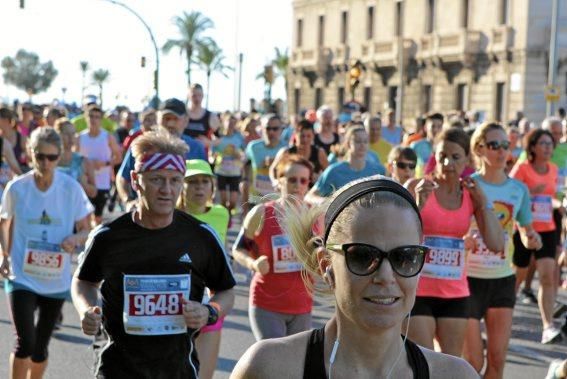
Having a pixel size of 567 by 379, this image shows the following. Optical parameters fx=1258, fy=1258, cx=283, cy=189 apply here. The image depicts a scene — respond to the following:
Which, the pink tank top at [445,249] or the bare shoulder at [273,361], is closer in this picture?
the bare shoulder at [273,361]

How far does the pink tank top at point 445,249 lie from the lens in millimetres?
6781

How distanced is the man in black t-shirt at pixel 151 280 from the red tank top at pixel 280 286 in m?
1.60

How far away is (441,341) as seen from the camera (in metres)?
6.71

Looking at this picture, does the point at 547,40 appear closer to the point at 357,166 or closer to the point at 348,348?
the point at 357,166

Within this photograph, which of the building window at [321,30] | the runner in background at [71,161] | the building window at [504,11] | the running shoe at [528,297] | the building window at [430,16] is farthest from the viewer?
the building window at [321,30]

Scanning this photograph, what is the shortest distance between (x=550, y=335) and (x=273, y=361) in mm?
7591

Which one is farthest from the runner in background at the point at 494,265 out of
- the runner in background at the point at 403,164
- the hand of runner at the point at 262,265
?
the hand of runner at the point at 262,265

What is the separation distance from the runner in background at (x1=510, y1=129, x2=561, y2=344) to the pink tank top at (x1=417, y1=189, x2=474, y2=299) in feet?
11.7

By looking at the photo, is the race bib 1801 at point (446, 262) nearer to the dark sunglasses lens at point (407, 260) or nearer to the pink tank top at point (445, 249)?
the pink tank top at point (445, 249)

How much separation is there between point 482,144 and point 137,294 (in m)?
3.18

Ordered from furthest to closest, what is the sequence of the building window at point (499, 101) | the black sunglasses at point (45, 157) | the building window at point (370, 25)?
the building window at point (370, 25)
the building window at point (499, 101)
the black sunglasses at point (45, 157)

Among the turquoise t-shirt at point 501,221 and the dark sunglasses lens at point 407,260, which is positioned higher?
the dark sunglasses lens at point 407,260

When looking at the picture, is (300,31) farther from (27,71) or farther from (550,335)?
(27,71)

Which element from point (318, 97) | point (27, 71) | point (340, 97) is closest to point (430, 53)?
point (340, 97)
